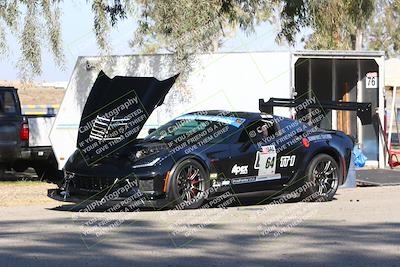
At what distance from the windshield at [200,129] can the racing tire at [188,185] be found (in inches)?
24.2

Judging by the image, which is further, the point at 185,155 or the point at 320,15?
the point at 320,15

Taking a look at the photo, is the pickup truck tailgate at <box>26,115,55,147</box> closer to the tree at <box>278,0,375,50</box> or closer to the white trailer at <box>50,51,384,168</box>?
the white trailer at <box>50,51,384,168</box>

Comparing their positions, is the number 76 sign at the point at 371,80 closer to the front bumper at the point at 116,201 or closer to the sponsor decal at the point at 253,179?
the sponsor decal at the point at 253,179

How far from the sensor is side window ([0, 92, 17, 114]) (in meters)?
14.9

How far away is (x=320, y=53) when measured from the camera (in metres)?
16.9

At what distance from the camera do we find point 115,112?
420 inches

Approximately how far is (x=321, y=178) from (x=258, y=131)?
135 centimetres

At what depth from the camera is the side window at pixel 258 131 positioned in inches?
433

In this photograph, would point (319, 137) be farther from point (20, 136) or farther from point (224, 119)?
point (20, 136)

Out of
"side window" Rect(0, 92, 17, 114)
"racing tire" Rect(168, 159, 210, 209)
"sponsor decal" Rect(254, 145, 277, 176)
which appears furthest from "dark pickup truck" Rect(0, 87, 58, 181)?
"sponsor decal" Rect(254, 145, 277, 176)

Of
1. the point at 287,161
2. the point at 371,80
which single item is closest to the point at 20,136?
the point at 287,161

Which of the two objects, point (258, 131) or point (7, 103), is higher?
point (7, 103)

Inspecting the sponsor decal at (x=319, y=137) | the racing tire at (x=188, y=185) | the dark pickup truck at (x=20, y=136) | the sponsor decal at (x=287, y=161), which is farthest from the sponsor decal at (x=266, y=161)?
the dark pickup truck at (x=20, y=136)

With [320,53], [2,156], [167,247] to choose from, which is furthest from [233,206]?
[320,53]
